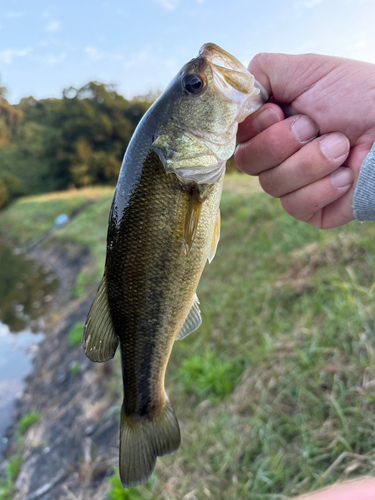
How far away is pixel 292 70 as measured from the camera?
164cm

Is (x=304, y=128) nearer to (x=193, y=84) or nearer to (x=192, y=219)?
(x=193, y=84)

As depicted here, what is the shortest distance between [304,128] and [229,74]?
0.52 m

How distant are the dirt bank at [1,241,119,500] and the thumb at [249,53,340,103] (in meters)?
3.54

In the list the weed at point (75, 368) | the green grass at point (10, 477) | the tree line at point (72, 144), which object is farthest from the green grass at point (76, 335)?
the tree line at point (72, 144)

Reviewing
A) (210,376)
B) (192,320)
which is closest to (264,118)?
(192,320)

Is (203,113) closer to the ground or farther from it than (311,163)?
farther from it

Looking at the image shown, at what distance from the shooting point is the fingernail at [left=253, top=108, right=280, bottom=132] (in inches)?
66.0

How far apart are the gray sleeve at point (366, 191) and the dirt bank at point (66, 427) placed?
321cm

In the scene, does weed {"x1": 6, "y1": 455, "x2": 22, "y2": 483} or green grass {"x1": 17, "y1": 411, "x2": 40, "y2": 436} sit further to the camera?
green grass {"x1": 17, "y1": 411, "x2": 40, "y2": 436}

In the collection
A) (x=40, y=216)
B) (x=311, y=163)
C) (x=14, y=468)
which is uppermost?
(x=311, y=163)

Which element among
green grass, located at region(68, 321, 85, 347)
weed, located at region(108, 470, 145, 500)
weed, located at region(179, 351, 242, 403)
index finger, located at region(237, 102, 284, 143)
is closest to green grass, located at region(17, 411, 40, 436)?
green grass, located at region(68, 321, 85, 347)

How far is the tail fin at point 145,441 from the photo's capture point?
1.49 metres

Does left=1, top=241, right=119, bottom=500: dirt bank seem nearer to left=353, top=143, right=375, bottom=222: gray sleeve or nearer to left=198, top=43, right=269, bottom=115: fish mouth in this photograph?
left=353, top=143, right=375, bottom=222: gray sleeve

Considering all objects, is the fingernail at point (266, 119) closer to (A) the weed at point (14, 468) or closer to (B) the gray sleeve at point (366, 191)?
(B) the gray sleeve at point (366, 191)
